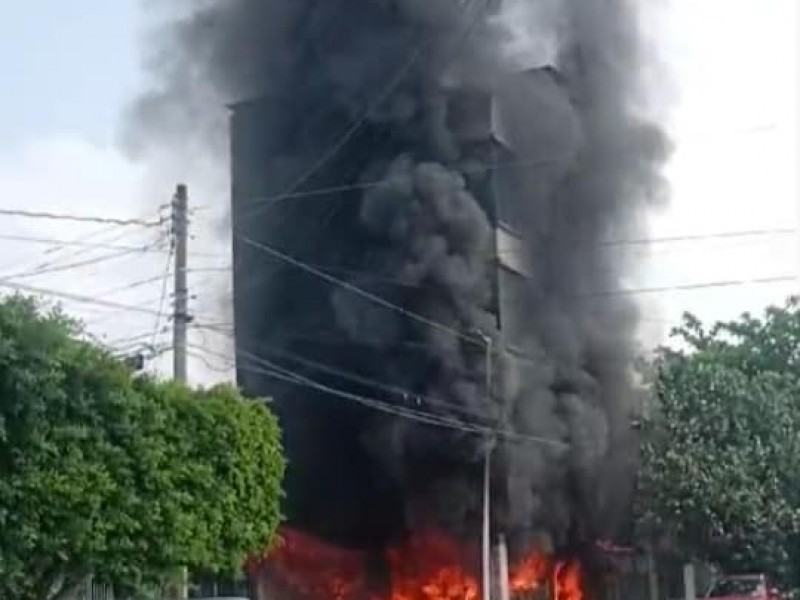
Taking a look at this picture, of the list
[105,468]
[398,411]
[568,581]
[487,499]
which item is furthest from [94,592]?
[568,581]

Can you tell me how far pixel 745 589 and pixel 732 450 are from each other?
341 cm

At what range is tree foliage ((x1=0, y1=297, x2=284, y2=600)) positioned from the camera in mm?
18719

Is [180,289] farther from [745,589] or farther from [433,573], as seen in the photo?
[433,573]

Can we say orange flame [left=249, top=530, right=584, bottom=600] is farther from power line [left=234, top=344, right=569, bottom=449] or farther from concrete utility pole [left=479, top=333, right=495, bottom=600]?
power line [left=234, top=344, right=569, bottom=449]

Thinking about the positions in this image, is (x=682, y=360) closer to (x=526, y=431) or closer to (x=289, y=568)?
(x=526, y=431)

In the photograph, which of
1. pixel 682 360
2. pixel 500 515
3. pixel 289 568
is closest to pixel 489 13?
pixel 682 360

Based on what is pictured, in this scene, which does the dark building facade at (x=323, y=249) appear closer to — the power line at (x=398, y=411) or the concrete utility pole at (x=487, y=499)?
the power line at (x=398, y=411)

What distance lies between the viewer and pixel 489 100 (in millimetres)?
42438

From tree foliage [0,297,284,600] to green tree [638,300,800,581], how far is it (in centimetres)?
1834

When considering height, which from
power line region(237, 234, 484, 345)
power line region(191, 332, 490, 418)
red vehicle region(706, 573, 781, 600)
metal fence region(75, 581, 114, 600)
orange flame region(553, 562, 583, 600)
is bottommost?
metal fence region(75, 581, 114, 600)

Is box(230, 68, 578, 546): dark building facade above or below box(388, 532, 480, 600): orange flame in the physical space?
above

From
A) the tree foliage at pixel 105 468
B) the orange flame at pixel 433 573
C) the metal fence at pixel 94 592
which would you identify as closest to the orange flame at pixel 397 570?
the orange flame at pixel 433 573

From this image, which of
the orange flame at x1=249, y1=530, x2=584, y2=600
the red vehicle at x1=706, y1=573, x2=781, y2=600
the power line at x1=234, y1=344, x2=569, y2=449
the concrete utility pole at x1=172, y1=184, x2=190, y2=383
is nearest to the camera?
the concrete utility pole at x1=172, y1=184, x2=190, y2=383

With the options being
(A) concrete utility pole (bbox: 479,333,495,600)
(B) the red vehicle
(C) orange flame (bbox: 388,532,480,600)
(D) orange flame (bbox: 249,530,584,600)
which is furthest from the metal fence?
(C) orange flame (bbox: 388,532,480,600)
